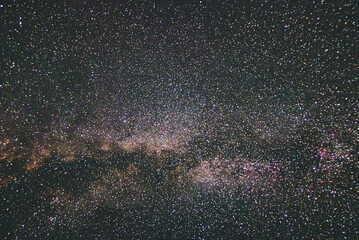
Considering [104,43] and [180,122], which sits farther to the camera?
[180,122]

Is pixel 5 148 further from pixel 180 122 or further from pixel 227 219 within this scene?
pixel 227 219

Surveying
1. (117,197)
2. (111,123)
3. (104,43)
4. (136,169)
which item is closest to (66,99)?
(111,123)

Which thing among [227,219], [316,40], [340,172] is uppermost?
[316,40]

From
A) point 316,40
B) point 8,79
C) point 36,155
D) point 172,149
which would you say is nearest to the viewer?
point 316,40

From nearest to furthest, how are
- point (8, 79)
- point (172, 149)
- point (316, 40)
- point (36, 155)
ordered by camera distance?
1. point (316, 40)
2. point (8, 79)
3. point (36, 155)
4. point (172, 149)

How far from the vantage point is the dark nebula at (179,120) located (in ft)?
2.17

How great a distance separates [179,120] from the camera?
2.91 ft

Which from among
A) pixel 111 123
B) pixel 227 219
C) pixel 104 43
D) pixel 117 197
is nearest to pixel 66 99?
pixel 111 123

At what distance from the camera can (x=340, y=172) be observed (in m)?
0.77

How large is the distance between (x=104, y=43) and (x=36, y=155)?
844mm

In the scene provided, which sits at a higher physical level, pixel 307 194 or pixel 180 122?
pixel 180 122

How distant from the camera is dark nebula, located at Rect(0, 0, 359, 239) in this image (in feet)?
2.17

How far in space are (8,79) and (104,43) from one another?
1.96 feet

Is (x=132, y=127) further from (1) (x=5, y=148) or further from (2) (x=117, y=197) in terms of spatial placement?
(1) (x=5, y=148)
